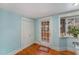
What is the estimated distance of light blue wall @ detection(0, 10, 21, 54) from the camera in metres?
1.50

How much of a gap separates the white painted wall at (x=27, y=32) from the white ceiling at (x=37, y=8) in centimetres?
9

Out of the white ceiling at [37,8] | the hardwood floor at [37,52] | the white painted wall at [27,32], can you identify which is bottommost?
the hardwood floor at [37,52]

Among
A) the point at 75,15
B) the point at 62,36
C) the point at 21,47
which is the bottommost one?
the point at 21,47

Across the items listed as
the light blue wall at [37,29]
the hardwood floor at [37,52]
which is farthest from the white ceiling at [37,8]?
the hardwood floor at [37,52]

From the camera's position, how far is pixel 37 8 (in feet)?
5.03

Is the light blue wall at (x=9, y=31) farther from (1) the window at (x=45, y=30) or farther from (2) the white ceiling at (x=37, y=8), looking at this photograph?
(1) the window at (x=45, y=30)

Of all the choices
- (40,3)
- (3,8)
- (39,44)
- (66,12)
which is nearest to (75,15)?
(66,12)

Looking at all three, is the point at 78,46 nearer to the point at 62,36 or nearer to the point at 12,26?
the point at 62,36

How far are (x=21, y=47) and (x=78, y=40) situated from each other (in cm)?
77

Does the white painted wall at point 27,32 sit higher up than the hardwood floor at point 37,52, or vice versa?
the white painted wall at point 27,32

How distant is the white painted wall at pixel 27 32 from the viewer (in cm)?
160

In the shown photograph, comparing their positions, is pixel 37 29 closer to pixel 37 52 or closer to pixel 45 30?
pixel 45 30

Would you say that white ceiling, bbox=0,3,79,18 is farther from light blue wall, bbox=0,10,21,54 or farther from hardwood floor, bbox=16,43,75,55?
hardwood floor, bbox=16,43,75,55

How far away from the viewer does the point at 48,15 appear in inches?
62.8
